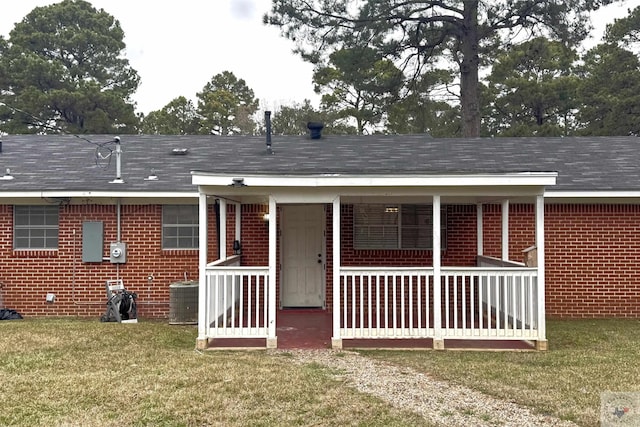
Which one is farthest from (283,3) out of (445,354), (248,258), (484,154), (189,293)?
(445,354)

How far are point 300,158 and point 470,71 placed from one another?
9.64 meters

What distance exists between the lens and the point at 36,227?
8.95 meters

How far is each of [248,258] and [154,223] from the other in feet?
6.04

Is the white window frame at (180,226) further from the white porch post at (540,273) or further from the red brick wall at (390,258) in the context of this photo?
the white porch post at (540,273)

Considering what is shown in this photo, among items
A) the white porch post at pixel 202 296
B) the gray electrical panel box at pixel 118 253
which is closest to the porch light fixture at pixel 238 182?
the white porch post at pixel 202 296

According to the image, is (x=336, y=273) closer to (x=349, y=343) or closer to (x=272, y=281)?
(x=272, y=281)

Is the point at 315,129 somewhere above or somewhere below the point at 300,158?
above

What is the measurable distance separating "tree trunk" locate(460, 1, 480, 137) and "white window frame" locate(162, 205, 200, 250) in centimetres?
1140

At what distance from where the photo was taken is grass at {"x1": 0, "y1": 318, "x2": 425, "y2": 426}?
13.6 feet

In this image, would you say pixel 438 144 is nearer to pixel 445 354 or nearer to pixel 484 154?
pixel 484 154

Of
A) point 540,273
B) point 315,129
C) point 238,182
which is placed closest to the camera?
point 238,182

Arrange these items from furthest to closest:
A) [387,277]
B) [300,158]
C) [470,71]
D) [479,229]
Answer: [470,71], [300,158], [479,229], [387,277]

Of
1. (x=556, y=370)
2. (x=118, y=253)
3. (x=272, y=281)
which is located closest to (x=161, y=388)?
(x=272, y=281)

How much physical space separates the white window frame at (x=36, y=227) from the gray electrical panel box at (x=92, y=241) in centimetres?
54
